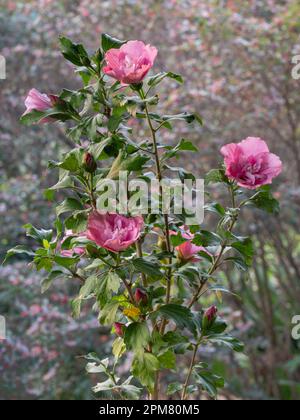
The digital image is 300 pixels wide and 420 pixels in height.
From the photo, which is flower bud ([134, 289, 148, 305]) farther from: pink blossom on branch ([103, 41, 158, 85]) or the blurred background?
the blurred background

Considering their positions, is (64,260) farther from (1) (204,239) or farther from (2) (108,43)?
(2) (108,43)

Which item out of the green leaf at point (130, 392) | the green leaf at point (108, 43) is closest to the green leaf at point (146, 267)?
the green leaf at point (130, 392)

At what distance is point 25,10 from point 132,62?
8.48 ft

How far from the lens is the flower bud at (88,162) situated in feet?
3.14

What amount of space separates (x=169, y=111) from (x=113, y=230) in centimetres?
217

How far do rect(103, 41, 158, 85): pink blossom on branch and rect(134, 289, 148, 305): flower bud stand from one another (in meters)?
0.31

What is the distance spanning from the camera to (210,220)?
316 centimetres

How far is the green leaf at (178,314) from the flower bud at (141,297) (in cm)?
3

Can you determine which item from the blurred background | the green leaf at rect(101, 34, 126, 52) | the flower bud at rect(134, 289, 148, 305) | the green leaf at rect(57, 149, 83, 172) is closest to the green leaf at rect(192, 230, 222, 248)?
the flower bud at rect(134, 289, 148, 305)

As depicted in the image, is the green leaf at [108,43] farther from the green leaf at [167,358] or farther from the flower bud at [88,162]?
the green leaf at [167,358]

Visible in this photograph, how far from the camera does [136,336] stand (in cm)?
98

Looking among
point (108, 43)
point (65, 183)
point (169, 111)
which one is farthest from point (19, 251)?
point (169, 111)

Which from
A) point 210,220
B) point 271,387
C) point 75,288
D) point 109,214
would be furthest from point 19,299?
point 109,214
